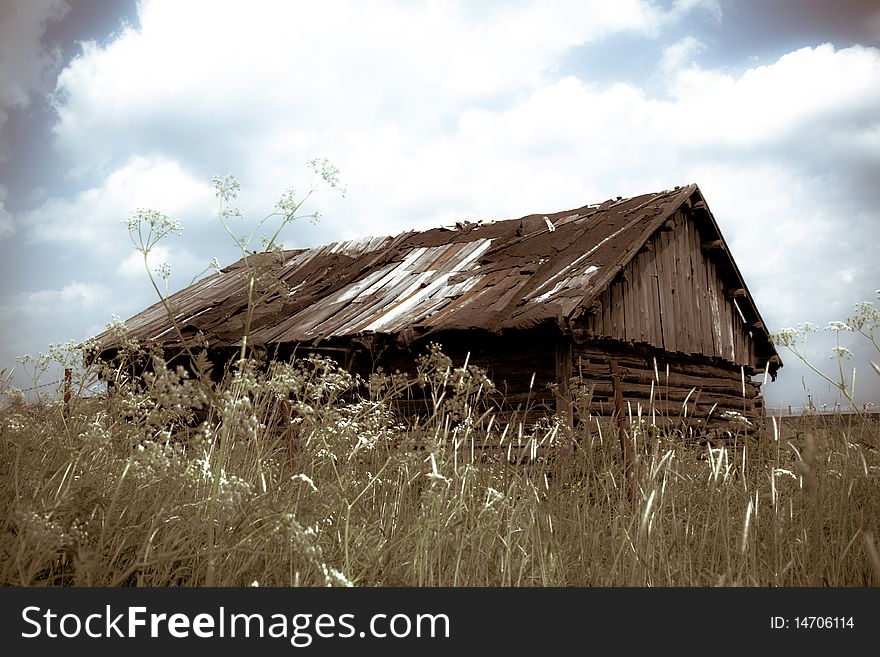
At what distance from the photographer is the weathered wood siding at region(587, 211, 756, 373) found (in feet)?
38.2

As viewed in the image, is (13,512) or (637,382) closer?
(13,512)

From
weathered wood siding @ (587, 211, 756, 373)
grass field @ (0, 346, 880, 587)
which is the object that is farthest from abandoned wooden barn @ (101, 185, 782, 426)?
grass field @ (0, 346, 880, 587)

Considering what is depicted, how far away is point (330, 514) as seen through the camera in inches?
139

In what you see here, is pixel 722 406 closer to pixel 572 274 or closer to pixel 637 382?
pixel 637 382

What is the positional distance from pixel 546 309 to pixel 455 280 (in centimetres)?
293

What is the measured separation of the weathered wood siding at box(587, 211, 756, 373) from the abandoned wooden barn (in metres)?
0.04

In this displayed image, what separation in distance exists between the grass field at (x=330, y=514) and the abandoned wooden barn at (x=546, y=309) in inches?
175

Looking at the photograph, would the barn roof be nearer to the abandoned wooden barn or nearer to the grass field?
the abandoned wooden barn

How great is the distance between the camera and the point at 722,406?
48.3 ft

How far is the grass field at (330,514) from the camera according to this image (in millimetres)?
2598

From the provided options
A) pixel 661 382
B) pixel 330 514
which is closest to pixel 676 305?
pixel 661 382

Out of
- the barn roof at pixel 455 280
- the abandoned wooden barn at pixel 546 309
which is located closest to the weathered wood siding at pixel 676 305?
the abandoned wooden barn at pixel 546 309
